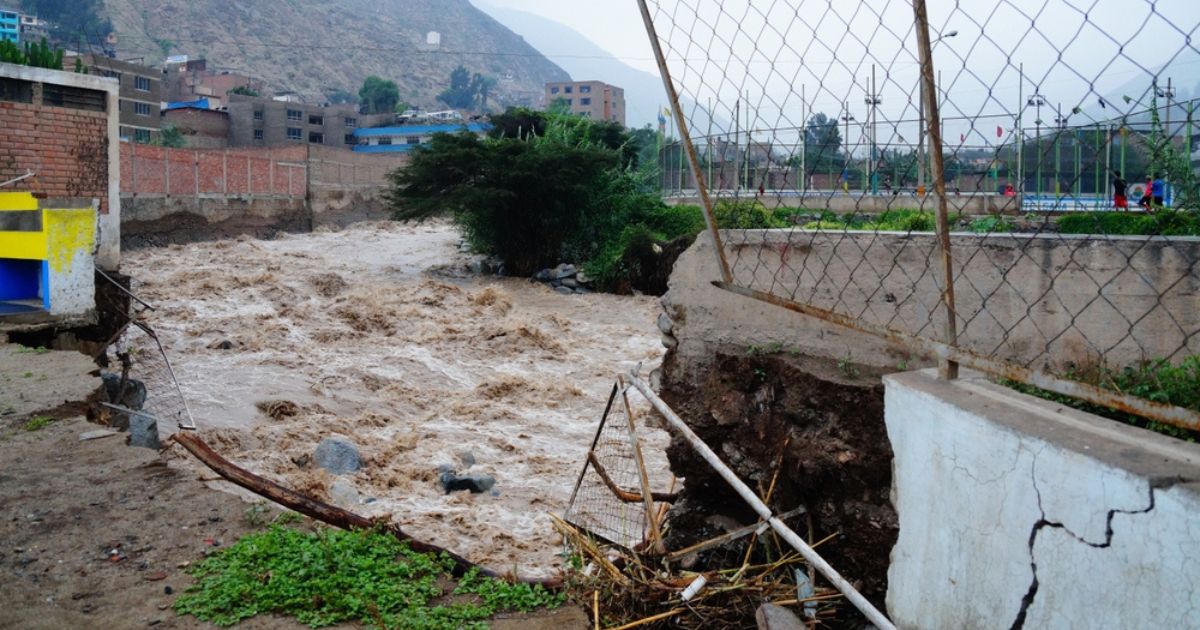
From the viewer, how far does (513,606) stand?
13.8 ft

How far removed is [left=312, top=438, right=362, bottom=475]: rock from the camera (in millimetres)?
8344

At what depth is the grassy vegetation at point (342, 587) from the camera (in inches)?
156

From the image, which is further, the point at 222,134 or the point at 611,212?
the point at 222,134

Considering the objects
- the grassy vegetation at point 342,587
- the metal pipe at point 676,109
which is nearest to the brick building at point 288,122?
the grassy vegetation at point 342,587

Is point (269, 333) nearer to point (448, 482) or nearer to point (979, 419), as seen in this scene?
point (448, 482)

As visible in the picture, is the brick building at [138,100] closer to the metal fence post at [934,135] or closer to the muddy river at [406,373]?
the muddy river at [406,373]

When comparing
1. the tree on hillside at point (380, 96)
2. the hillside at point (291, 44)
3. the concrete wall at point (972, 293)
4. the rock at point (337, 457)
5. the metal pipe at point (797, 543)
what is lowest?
the rock at point (337, 457)

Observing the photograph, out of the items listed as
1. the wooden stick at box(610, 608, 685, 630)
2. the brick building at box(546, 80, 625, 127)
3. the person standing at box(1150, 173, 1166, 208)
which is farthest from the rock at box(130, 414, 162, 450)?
the brick building at box(546, 80, 625, 127)

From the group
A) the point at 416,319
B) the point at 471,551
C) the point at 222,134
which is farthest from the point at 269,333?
the point at 222,134

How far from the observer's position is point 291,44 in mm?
128375

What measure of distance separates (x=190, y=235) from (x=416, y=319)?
963cm

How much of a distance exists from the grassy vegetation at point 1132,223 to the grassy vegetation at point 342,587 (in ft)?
9.68

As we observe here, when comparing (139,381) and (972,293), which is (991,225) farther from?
(139,381)

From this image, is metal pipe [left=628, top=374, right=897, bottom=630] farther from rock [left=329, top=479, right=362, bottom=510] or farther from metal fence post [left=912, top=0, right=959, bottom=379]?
rock [left=329, top=479, right=362, bottom=510]
